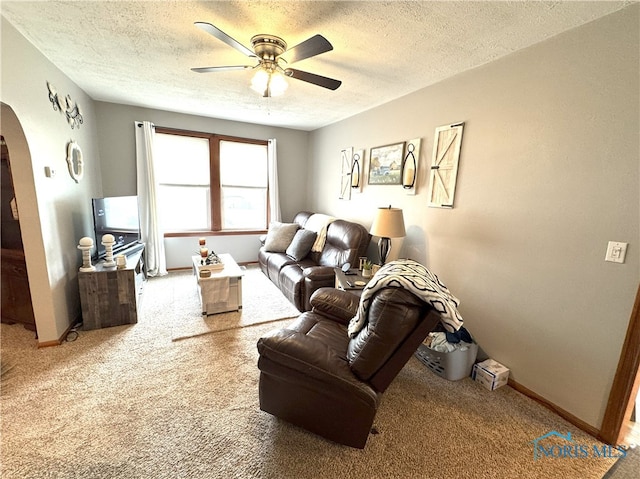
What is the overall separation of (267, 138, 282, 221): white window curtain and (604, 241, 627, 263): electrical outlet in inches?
166

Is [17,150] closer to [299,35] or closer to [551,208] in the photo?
[299,35]

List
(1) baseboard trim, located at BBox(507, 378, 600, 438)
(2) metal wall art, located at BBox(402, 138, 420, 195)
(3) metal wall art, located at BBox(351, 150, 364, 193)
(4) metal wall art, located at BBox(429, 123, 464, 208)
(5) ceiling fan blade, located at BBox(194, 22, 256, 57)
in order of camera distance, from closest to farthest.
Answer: (5) ceiling fan blade, located at BBox(194, 22, 256, 57) → (1) baseboard trim, located at BBox(507, 378, 600, 438) → (4) metal wall art, located at BBox(429, 123, 464, 208) → (2) metal wall art, located at BBox(402, 138, 420, 195) → (3) metal wall art, located at BBox(351, 150, 364, 193)

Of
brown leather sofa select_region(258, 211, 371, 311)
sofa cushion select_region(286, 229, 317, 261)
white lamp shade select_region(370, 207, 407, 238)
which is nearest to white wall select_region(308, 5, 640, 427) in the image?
white lamp shade select_region(370, 207, 407, 238)

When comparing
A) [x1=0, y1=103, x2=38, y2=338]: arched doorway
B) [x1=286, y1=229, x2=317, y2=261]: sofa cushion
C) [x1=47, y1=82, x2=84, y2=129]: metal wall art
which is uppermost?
[x1=47, y1=82, x2=84, y2=129]: metal wall art

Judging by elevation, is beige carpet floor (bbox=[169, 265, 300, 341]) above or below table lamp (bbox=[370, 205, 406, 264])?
below

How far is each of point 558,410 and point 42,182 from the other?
4246 mm

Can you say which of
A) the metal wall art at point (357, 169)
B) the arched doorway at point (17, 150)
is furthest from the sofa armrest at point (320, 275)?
the arched doorway at point (17, 150)

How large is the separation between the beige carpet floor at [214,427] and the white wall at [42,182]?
0.45 metres

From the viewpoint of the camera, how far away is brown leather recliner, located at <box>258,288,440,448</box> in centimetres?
131

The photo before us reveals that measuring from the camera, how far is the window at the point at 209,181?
14.1 ft

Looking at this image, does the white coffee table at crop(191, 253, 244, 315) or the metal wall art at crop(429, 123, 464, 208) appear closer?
the metal wall art at crop(429, 123, 464, 208)

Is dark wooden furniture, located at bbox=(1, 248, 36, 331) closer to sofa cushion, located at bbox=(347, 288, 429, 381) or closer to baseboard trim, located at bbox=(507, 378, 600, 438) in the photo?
sofa cushion, located at bbox=(347, 288, 429, 381)

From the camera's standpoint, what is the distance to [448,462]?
1.47m

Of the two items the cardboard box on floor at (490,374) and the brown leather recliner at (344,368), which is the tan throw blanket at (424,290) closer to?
the brown leather recliner at (344,368)
